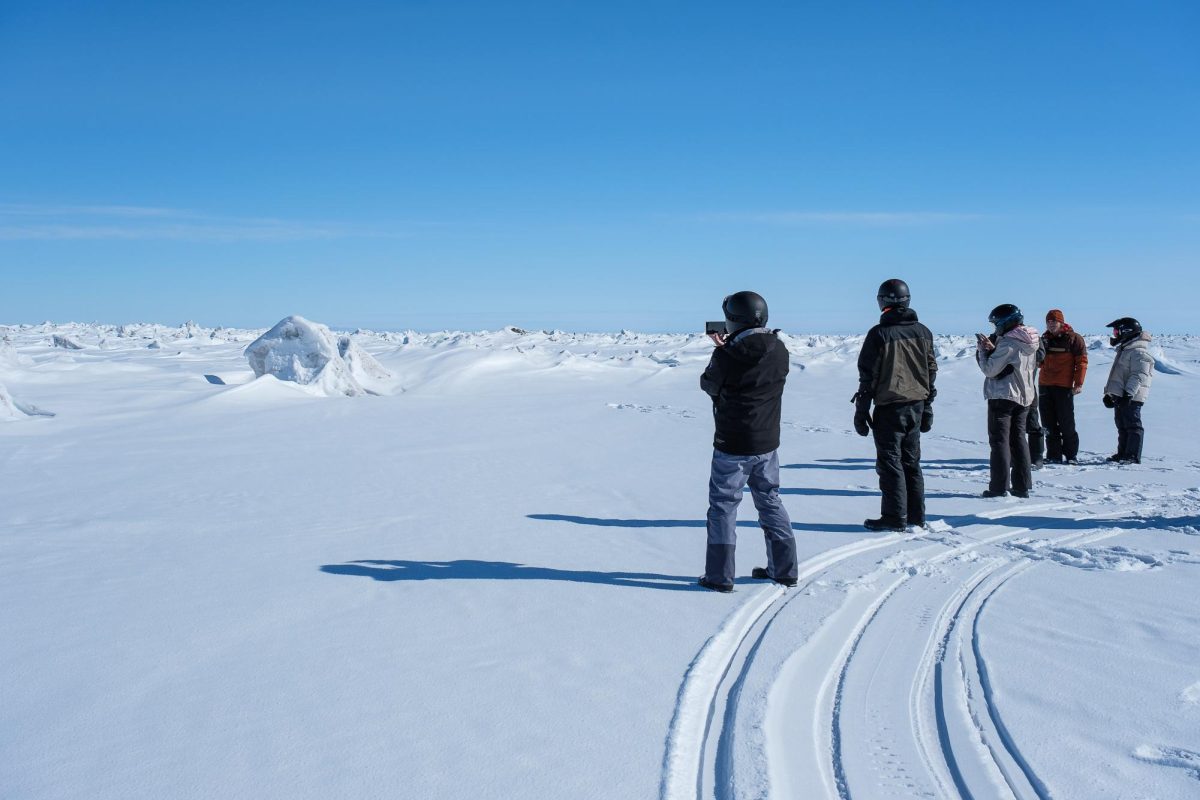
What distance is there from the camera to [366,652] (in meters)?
3.18

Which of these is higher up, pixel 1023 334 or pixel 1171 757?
pixel 1023 334

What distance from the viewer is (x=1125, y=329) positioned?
350 inches

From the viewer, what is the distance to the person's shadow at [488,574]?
4.22 m

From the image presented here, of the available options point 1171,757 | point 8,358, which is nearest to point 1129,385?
point 1171,757

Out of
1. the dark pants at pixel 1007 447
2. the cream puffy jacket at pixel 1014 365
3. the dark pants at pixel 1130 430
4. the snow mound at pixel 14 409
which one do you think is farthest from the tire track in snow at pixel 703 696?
the snow mound at pixel 14 409

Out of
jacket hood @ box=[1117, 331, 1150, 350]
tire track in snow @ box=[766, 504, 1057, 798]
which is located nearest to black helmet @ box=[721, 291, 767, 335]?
tire track in snow @ box=[766, 504, 1057, 798]

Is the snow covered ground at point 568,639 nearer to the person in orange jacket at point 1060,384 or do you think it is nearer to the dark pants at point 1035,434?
the dark pants at point 1035,434

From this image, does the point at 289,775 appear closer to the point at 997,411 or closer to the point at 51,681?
the point at 51,681

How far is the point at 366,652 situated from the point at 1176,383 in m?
21.1

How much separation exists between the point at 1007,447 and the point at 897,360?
2.04 meters

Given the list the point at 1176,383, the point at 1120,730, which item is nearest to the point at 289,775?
the point at 1120,730

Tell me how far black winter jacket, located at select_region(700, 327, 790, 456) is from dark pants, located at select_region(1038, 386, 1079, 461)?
21.2 ft

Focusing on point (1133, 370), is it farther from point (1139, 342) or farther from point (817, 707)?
point (817, 707)

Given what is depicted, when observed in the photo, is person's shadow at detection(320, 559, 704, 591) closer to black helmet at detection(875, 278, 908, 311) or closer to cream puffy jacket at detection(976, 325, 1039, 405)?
black helmet at detection(875, 278, 908, 311)
